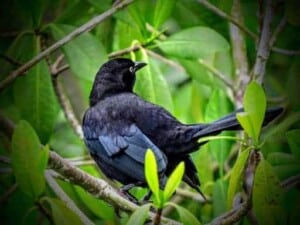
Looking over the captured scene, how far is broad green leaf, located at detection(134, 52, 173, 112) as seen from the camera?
13.4 feet

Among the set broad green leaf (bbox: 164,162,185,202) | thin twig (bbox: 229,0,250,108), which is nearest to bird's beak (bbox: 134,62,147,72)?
thin twig (bbox: 229,0,250,108)

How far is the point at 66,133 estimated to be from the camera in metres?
5.55

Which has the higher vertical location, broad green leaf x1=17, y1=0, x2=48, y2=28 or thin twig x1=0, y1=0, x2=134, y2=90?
broad green leaf x1=17, y1=0, x2=48, y2=28

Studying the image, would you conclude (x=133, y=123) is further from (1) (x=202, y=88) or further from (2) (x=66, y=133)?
(2) (x=66, y=133)

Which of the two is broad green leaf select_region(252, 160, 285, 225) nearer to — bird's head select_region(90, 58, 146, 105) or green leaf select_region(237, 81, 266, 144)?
green leaf select_region(237, 81, 266, 144)

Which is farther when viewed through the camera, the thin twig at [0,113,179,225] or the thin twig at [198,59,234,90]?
the thin twig at [198,59,234,90]

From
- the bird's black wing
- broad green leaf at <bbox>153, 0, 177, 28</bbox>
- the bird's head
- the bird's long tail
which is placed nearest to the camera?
the bird's long tail

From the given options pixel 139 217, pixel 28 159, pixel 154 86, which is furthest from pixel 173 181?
pixel 154 86

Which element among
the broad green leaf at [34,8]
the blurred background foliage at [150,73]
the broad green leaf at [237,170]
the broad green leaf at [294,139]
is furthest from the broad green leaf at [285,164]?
the broad green leaf at [34,8]

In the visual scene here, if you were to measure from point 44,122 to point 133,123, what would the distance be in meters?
0.48

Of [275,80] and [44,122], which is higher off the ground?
[44,122]

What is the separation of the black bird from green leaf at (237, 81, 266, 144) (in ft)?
1.90

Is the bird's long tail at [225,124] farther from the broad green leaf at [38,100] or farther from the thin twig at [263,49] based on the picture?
the broad green leaf at [38,100]

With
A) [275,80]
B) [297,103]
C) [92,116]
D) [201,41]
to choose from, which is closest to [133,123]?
[92,116]
